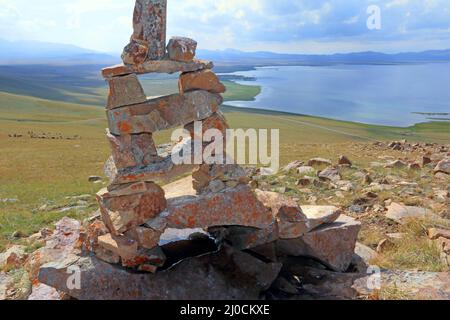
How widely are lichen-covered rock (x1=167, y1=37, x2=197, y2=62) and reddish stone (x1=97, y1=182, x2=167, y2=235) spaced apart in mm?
3446

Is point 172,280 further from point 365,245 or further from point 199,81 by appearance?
point 365,245

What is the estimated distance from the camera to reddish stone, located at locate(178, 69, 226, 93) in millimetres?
11859

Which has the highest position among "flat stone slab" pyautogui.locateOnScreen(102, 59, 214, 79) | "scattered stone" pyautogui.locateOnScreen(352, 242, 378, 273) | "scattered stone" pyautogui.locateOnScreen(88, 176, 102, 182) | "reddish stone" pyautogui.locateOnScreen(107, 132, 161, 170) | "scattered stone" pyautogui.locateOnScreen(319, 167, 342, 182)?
"flat stone slab" pyautogui.locateOnScreen(102, 59, 214, 79)

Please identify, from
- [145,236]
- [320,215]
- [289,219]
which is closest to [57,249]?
[145,236]

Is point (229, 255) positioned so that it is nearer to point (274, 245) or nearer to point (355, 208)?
point (274, 245)

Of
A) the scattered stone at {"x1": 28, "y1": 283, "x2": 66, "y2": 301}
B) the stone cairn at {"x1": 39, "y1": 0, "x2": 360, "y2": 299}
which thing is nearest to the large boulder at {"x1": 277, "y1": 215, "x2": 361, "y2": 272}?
the stone cairn at {"x1": 39, "y1": 0, "x2": 360, "y2": 299}

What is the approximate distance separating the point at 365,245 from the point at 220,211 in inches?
239

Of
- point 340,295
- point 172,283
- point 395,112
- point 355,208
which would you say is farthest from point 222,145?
point 395,112

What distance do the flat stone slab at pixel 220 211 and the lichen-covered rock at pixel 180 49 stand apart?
147 inches

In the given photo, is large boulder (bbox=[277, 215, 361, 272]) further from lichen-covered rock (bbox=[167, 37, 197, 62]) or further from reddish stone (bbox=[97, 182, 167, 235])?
lichen-covered rock (bbox=[167, 37, 197, 62])

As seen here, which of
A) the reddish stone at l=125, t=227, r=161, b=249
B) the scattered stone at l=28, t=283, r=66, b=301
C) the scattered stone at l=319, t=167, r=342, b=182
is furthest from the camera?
the scattered stone at l=319, t=167, r=342, b=182

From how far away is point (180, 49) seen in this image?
449 inches
